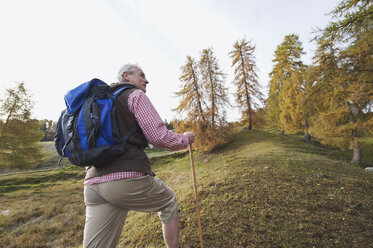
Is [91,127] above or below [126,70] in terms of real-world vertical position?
below

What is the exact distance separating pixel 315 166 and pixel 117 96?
359 inches

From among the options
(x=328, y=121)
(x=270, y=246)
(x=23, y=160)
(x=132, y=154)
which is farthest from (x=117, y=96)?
(x=23, y=160)

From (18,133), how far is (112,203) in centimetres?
2028

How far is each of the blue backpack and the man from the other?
0.10 metres

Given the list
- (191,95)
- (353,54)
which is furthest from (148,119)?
(191,95)

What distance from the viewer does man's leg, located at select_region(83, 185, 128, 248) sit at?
1.76 meters

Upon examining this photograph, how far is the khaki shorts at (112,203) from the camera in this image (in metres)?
1.75

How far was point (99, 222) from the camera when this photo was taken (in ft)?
5.92

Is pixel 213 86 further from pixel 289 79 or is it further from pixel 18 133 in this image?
pixel 18 133

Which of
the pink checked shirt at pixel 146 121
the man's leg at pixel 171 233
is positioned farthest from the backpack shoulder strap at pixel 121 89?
the man's leg at pixel 171 233

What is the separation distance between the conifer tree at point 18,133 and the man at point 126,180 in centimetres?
1984

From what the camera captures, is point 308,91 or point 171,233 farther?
point 308,91

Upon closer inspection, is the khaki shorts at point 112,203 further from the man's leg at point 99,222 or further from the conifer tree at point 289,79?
the conifer tree at point 289,79


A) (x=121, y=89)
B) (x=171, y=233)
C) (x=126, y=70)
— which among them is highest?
(x=126, y=70)
